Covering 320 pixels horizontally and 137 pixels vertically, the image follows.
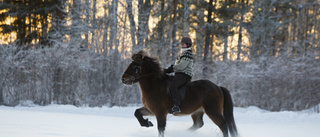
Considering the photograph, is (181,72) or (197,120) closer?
(181,72)

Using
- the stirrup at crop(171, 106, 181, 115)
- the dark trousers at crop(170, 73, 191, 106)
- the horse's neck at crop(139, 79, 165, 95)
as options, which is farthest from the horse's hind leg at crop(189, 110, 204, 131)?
the horse's neck at crop(139, 79, 165, 95)

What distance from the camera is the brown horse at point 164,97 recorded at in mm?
5910

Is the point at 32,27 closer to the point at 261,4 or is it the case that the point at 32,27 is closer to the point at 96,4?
the point at 96,4

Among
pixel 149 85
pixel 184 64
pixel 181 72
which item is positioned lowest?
pixel 149 85

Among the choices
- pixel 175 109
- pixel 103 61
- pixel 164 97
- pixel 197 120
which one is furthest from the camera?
pixel 103 61

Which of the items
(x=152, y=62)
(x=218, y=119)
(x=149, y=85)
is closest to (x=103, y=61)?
(x=152, y=62)

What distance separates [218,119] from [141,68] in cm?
202

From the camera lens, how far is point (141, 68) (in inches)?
240

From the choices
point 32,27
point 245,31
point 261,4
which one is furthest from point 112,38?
point 261,4

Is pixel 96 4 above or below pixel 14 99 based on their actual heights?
above

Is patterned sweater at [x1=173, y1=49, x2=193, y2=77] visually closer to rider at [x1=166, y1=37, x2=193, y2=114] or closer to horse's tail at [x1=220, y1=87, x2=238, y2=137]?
rider at [x1=166, y1=37, x2=193, y2=114]

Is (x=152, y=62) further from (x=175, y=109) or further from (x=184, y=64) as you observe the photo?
(x=175, y=109)

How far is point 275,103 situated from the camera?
15414mm

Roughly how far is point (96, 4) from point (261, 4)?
15131 mm
